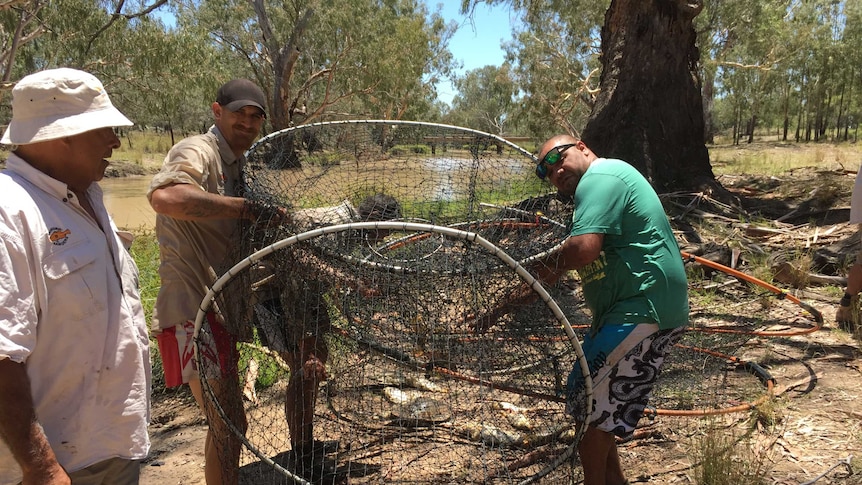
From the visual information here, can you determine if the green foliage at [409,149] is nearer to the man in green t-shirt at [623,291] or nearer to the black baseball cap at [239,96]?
the black baseball cap at [239,96]

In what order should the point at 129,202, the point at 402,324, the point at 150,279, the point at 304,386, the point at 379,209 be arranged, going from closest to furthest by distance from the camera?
the point at 402,324, the point at 304,386, the point at 379,209, the point at 150,279, the point at 129,202

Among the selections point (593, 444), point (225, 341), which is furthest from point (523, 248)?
point (225, 341)

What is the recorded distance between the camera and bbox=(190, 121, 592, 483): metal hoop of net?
2162mm

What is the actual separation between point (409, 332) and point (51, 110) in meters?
1.38

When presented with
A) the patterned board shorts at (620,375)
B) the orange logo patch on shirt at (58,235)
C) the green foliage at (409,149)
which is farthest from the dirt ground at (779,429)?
the green foliage at (409,149)

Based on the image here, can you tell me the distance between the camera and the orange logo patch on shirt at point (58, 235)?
161 centimetres

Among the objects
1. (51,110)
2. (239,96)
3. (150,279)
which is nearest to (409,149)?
(239,96)

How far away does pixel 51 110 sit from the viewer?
1638mm

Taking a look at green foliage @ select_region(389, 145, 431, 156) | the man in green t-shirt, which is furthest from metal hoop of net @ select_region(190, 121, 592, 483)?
green foliage @ select_region(389, 145, 431, 156)

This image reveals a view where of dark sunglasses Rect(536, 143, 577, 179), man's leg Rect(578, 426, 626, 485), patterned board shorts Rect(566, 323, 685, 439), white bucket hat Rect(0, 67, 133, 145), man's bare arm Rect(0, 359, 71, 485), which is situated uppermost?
white bucket hat Rect(0, 67, 133, 145)

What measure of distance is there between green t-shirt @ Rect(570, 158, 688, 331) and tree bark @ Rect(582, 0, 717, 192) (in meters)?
5.61

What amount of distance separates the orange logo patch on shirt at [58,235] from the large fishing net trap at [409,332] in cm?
51

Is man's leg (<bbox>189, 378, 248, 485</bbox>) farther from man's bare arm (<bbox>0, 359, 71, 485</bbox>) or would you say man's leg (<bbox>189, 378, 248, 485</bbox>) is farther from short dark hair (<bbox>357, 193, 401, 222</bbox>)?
short dark hair (<bbox>357, 193, 401, 222</bbox>)

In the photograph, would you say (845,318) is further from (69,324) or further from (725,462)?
(69,324)
